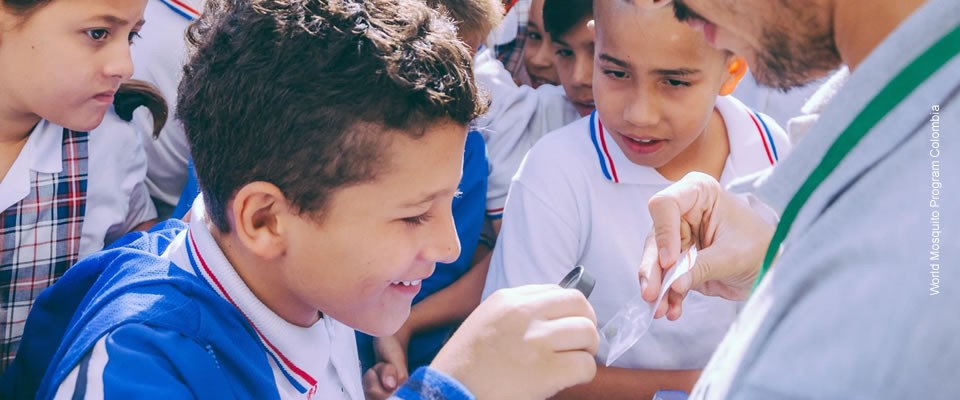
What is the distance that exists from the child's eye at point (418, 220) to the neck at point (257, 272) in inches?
8.2

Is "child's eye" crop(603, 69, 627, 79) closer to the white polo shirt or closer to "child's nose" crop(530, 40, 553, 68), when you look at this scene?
"child's nose" crop(530, 40, 553, 68)

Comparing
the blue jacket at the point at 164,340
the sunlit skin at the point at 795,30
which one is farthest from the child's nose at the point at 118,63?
the sunlit skin at the point at 795,30

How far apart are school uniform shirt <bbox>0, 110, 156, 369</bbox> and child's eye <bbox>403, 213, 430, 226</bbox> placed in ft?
3.35

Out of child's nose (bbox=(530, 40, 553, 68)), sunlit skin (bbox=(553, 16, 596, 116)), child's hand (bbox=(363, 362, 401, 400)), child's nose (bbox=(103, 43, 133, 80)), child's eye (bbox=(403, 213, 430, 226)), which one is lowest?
child's hand (bbox=(363, 362, 401, 400))

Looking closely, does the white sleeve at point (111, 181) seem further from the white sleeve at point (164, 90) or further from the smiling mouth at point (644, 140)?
the smiling mouth at point (644, 140)

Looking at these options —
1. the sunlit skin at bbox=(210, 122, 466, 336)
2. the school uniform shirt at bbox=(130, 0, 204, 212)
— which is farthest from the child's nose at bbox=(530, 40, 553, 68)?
the sunlit skin at bbox=(210, 122, 466, 336)

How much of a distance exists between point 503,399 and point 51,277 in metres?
1.22

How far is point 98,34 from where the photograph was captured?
1978 millimetres

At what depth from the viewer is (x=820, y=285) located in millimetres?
821

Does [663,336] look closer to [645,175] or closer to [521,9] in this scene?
[645,175]

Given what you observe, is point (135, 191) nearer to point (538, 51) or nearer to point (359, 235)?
point (359, 235)

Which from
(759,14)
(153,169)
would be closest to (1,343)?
(153,169)

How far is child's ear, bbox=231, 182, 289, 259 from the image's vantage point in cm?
134

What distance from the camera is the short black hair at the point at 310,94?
4.34 ft
